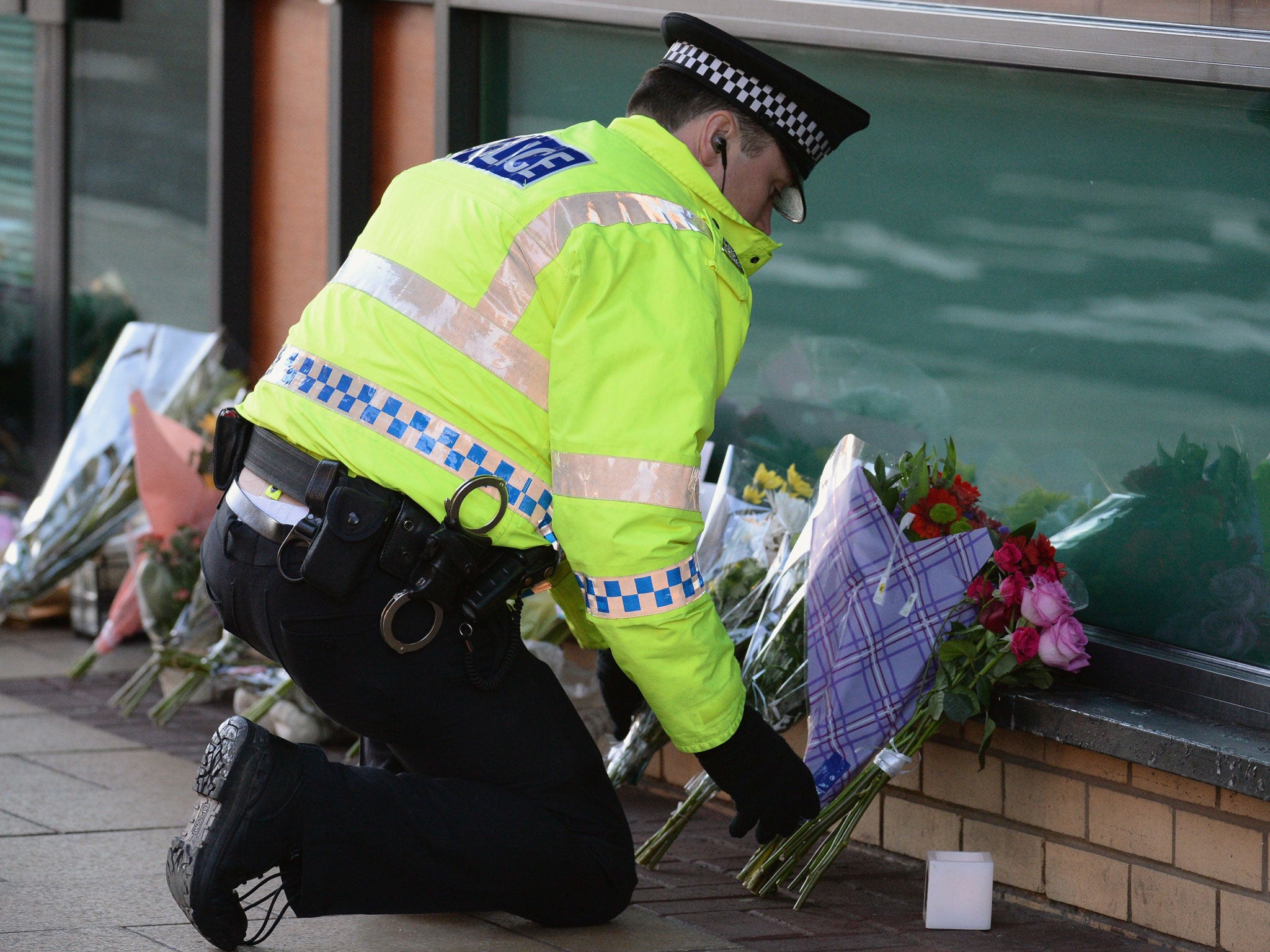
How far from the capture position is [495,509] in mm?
3303

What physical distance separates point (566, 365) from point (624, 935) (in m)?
1.19

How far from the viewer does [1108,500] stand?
Answer: 4.09 meters

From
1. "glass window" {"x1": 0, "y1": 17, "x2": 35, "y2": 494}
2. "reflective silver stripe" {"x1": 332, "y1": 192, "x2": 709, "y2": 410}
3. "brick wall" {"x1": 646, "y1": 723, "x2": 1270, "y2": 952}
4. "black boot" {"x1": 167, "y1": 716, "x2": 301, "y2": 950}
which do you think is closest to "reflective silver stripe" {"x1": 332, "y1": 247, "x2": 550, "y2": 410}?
"reflective silver stripe" {"x1": 332, "y1": 192, "x2": 709, "y2": 410}

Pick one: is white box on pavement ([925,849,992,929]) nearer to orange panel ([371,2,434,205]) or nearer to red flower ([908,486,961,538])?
red flower ([908,486,961,538])

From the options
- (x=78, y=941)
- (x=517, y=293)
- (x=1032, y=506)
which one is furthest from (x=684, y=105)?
(x=78, y=941)

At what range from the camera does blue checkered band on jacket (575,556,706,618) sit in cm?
314

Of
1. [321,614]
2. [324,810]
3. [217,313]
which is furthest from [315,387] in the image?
[217,313]

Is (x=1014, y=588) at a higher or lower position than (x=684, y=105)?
lower

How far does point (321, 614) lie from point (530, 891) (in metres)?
0.68

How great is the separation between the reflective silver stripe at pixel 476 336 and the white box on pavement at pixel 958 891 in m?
1.27

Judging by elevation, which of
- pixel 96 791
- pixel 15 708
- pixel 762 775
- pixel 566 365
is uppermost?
pixel 566 365

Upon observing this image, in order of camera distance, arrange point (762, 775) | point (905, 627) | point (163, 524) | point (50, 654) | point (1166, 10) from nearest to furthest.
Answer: point (762, 775) → point (905, 627) → point (1166, 10) → point (163, 524) → point (50, 654)

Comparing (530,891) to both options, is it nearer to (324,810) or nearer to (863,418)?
(324,810)

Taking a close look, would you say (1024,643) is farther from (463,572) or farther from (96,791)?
(96,791)
